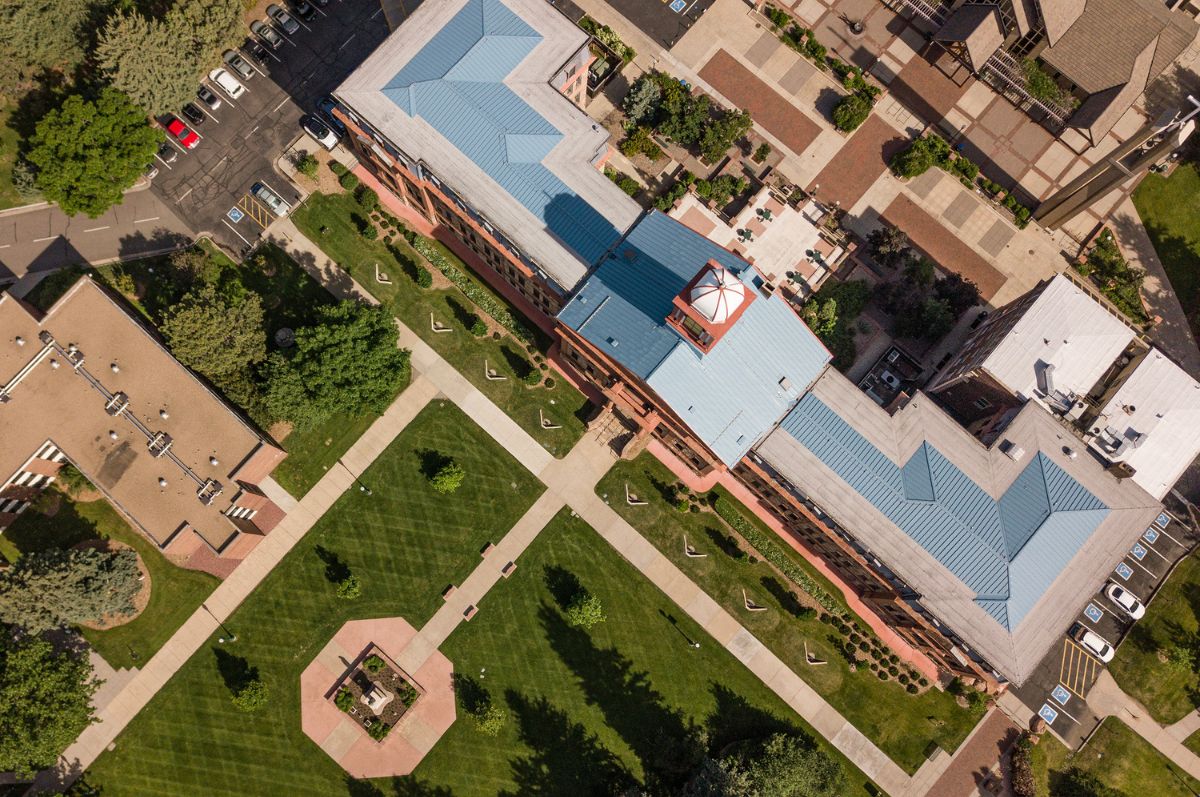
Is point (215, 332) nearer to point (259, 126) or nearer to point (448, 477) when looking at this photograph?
point (448, 477)

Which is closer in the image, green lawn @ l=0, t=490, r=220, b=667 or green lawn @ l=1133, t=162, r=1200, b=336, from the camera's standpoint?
green lawn @ l=0, t=490, r=220, b=667

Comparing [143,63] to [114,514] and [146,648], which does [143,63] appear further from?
[146,648]

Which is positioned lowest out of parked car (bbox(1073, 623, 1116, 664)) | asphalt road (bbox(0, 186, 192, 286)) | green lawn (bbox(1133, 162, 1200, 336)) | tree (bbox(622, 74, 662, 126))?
asphalt road (bbox(0, 186, 192, 286))

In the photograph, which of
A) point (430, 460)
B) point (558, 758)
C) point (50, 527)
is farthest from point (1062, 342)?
point (50, 527)

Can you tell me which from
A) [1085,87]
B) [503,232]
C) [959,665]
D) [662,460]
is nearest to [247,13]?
[503,232]

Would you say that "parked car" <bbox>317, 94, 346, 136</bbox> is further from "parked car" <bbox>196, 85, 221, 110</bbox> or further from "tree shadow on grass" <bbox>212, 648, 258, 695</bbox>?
"tree shadow on grass" <bbox>212, 648, 258, 695</bbox>

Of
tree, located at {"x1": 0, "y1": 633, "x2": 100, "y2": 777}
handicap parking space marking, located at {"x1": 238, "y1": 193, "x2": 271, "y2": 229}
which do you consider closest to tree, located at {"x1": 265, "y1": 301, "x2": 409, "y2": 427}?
handicap parking space marking, located at {"x1": 238, "y1": 193, "x2": 271, "y2": 229}

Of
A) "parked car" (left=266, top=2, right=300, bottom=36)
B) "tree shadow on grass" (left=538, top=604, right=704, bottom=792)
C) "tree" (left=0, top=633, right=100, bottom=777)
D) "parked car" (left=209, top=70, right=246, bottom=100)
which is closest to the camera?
"tree" (left=0, top=633, right=100, bottom=777)
